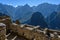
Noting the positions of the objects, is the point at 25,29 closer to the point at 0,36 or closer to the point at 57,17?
the point at 0,36

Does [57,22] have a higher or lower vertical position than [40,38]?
lower

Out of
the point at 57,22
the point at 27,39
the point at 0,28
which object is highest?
the point at 0,28

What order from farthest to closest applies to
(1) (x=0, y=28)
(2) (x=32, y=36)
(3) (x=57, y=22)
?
(3) (x=57, y=22), (2) (x=32, y=36), (1) (x=0, y=28)

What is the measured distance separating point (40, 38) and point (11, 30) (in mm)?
5106

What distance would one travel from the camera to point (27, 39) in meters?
18.3

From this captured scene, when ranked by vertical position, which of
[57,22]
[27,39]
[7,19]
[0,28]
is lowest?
[57,22]

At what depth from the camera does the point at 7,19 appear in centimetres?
2039

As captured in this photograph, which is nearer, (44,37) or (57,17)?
(44,37)

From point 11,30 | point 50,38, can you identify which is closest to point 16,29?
point 11,30

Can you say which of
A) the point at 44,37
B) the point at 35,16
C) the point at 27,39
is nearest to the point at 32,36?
the point at 27,39

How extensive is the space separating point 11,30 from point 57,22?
348 feet

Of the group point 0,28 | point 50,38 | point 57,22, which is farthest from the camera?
point 57,22

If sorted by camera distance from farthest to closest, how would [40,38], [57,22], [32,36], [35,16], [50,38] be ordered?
[57,22]
[35,16]
[32,36]
[40,38]
[50,38]

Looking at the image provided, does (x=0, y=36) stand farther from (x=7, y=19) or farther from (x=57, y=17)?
(x=57, y=17)
